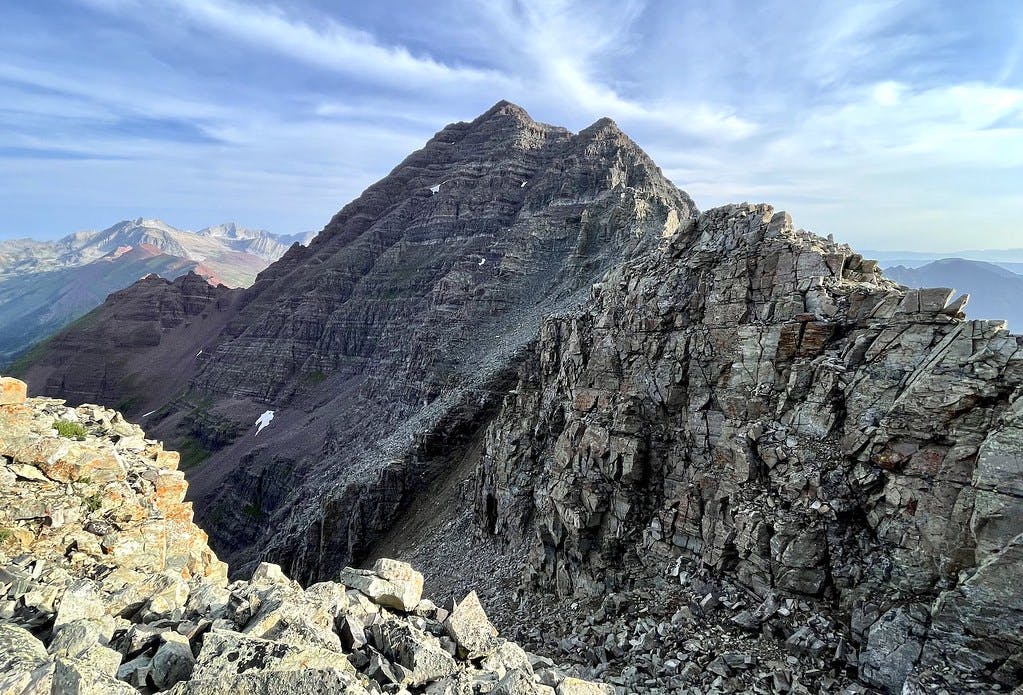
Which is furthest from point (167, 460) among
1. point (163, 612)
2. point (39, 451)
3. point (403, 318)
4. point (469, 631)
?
point (403, 318)

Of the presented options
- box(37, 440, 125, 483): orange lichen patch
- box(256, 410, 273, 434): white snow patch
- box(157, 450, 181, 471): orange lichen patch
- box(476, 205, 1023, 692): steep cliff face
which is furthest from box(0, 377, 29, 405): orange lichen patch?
box(256, 410, 273, 434): white snow patch

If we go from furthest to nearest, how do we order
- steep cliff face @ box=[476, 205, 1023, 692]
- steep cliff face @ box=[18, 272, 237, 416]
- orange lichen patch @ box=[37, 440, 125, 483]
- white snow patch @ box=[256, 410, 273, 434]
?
steep cliff face @ box=[18, 272, 237, 416], white snow patch @ box=[256, 410, 273, 434], orange lichen patch @ box=[37, 440, 125, 483], steep cliff face @ box=[476, 205, 1023, 692]

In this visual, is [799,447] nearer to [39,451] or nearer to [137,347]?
[39,451]

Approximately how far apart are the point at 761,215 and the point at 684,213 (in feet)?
211

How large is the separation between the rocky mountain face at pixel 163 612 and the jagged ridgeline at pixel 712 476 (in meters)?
10.0

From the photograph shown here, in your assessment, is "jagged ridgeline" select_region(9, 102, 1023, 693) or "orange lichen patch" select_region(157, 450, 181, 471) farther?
"orange lichen patch" select_region(157, 450, 181, 471)

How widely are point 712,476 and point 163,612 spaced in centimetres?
2262

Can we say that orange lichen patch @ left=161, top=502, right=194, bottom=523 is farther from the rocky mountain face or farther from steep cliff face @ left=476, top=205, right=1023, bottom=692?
steep cliff face @ left=476, top=205, right=1023, bottom=692

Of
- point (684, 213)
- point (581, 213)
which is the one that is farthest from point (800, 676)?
point (684, 213)

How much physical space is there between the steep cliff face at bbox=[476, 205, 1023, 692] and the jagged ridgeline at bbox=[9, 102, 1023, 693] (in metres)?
0.09

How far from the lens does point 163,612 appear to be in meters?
11.7

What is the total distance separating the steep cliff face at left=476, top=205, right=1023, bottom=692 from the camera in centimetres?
1623

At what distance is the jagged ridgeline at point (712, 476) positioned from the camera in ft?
56.0

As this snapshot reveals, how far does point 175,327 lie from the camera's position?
6220 inches
